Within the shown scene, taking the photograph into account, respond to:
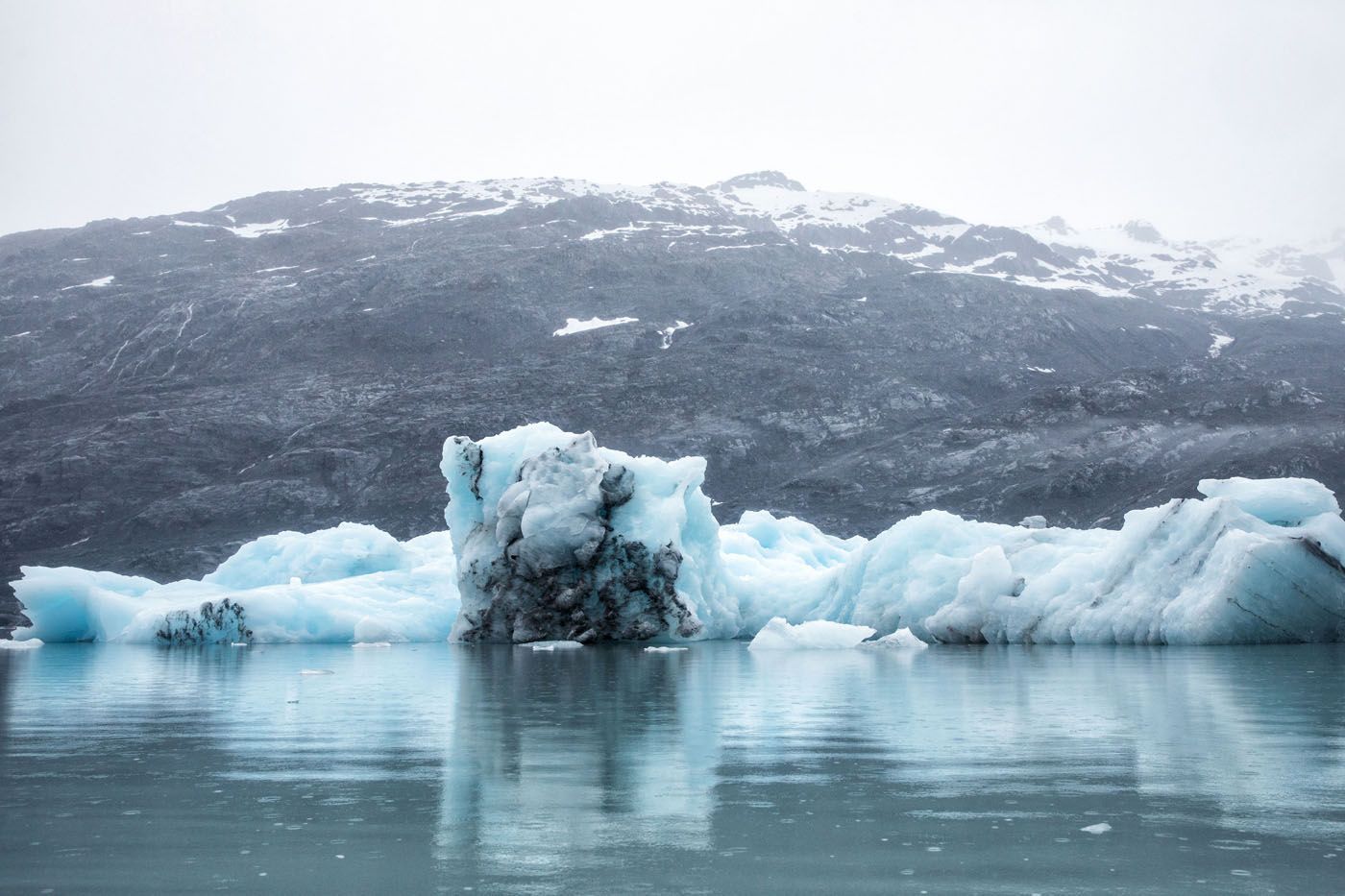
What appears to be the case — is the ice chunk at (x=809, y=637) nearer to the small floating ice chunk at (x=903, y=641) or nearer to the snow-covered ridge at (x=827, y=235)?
the small floating ice chunk at (x=903, y=641)

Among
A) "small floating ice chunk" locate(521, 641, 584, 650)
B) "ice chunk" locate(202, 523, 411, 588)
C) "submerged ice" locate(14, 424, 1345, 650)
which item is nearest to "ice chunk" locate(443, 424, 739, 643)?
"submerged ice" locate(14, 424, 1345, 650)

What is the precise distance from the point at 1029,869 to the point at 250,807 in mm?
4496

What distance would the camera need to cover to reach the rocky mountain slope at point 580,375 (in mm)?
94562

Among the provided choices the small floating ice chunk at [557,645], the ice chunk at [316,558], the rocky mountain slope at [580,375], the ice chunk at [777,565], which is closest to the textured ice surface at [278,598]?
the ice chunk at [316,558]

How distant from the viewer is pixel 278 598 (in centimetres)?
3628

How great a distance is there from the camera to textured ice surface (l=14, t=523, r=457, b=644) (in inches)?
1431

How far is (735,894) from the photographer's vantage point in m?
5.41

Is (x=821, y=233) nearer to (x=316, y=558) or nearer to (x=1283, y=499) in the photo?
(x=316, y=558)

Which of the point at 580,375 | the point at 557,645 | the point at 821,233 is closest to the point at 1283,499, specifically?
the point at 557,645

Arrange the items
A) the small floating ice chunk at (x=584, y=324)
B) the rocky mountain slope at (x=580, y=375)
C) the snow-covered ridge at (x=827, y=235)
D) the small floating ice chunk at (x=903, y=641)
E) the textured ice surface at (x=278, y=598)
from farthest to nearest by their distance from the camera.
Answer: the snow-covered ridge at (x=827, y=235) < the small floating ice chunk at (x=584, y=324) < the rocky mountain slope at (x=580, y=375) < the textured ice surface at (x=278, y=598) < the small floating ice chunk at (x=903, y=641)

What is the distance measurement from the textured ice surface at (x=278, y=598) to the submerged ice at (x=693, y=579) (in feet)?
0.23

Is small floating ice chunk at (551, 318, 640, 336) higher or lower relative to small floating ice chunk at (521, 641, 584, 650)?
higher

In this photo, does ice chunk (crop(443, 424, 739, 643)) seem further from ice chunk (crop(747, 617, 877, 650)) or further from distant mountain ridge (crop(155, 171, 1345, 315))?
distant mountain ridge (crop(155, 171, 1345, 315))

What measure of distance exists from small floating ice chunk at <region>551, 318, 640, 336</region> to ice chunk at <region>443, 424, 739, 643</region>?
94.6m
